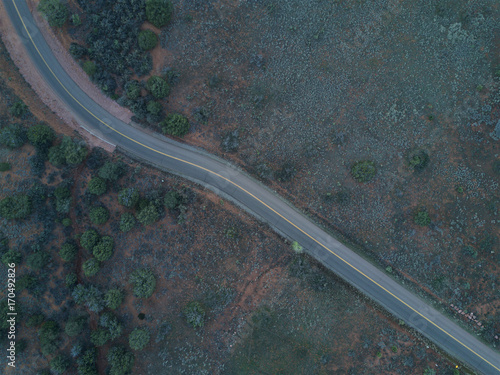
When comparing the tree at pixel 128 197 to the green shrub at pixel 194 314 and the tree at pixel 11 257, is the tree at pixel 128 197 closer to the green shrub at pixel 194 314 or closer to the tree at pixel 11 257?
the tree at pixel 11 257

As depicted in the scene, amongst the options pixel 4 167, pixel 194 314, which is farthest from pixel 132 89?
pixel 194 314

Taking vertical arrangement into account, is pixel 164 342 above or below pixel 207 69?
below

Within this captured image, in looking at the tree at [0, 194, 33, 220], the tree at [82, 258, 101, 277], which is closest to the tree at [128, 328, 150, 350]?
the tree at [82, 258, 101, 277]

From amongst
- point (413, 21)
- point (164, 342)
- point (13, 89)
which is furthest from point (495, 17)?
point (13, 89)

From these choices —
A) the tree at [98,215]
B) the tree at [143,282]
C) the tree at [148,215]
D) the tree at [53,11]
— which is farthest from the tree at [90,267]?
the tree at [53,11]

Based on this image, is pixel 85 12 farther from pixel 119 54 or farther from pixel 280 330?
pixel 280 330

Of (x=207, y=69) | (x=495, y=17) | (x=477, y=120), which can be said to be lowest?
(x=207, y=69)

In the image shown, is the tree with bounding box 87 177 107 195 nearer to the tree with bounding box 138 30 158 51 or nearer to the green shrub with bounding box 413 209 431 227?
the tree with bounding box 138 30 158 51
